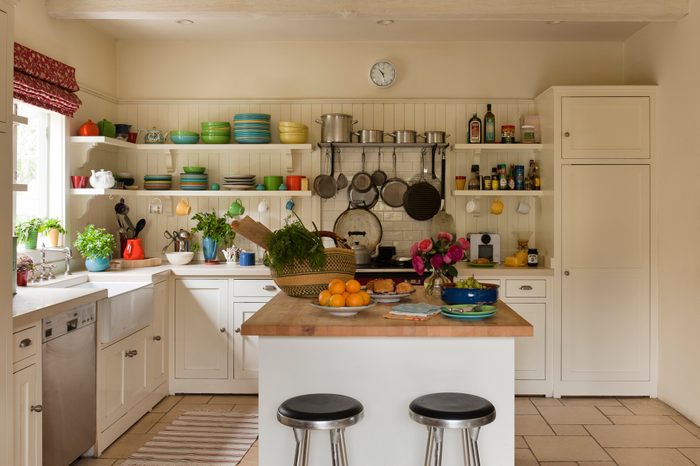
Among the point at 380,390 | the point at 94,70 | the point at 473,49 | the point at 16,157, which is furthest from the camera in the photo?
the point at 473,49

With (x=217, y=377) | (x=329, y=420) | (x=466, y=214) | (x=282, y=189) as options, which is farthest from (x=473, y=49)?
(x=329, y=420)

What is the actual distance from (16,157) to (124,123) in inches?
55.2

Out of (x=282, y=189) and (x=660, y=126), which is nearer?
(x=660, y=126)

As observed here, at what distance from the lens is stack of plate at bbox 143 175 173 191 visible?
5.62m

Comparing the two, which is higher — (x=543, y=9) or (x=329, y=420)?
(x=543, y=9)

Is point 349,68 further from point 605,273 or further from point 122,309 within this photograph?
point 122,309

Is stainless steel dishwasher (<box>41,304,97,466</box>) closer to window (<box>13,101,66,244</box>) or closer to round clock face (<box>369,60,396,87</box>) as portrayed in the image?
window (<box>13,101,66,244</box>)

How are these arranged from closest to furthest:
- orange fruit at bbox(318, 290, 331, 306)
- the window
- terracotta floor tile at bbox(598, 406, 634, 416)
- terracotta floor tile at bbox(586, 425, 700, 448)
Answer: orange fruit at bbox(318, 290, 331, 306)
terracotta floor tile at bbox(586, 425, 700, 448)
the window
terracotta floor tile at bbox(598, 406, 634, 416)

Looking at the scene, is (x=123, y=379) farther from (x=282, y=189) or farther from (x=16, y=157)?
(x=282, y=189)

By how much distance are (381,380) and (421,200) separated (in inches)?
119

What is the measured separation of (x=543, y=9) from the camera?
4383 millimetres


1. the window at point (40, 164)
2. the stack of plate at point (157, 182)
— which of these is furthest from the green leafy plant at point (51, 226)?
the stack of plate at point (157, 182)

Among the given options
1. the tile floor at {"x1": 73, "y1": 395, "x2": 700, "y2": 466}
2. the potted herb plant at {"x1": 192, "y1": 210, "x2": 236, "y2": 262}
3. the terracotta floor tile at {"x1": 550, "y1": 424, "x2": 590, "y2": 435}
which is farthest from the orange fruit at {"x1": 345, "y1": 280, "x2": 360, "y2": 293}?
the potted herb plant at {"x1": 192, "y1": 210, "x2": 236, "y2": 262}

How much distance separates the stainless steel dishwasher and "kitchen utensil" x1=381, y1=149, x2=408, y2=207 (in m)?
2.67
